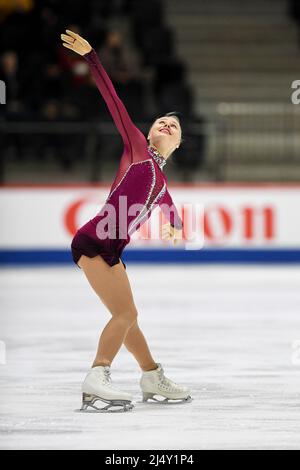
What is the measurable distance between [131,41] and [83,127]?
3973 millimetres

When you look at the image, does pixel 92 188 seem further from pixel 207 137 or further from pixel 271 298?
pixel 271 298

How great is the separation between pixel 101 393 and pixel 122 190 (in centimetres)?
101

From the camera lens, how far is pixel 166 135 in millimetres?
6090

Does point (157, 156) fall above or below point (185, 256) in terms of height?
above

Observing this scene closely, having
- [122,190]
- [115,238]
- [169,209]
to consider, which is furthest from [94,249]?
[169,209]

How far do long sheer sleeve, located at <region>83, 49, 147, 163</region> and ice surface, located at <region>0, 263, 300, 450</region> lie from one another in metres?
1.31

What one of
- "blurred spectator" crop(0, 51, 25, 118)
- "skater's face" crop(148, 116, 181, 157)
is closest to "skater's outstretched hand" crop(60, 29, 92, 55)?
"skater's face" crop(148, 116, 181, 157)

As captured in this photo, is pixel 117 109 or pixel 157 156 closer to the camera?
pixel 117 109

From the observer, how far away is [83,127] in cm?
1472

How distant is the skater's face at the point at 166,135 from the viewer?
6.10 meters
